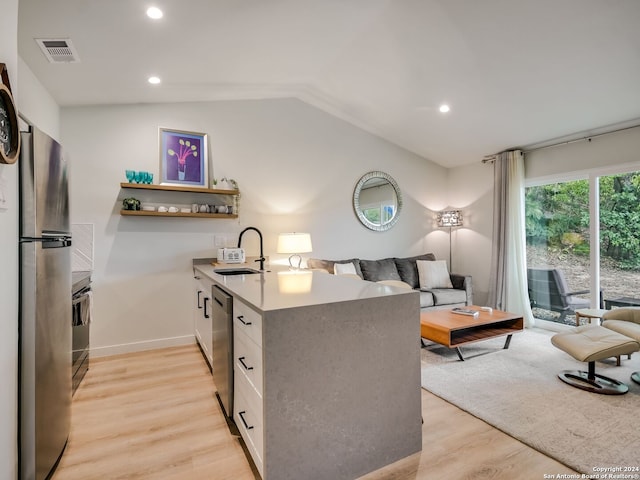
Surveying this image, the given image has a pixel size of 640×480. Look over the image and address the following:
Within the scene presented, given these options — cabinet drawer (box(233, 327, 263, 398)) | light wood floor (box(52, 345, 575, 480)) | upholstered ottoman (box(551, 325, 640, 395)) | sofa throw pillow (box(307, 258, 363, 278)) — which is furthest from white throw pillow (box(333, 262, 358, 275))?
cabinet drawer (box(233, 327, 263, 398))

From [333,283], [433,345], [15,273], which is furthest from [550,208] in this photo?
[15,273]

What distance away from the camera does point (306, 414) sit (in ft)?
4.78

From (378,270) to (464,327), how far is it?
164 centimetres

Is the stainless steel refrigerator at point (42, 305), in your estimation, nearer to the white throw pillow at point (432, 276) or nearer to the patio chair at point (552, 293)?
the white throw pillow at point (432, 276)

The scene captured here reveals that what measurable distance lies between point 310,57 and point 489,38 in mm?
1621

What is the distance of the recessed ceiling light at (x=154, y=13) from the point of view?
2.13 m

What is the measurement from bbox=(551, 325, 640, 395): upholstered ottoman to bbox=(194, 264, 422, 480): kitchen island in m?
1.59

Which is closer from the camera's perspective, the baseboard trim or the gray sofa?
the baseboard trim

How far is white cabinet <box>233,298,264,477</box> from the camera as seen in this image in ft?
4.79

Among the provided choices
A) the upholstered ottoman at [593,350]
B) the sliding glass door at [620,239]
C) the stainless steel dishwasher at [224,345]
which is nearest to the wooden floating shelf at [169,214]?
the stainless steel dishwasher at [224,345]

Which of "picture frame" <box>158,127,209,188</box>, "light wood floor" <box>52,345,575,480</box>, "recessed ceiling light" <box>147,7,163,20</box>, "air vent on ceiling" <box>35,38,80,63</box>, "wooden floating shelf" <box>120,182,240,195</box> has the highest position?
"recessed ceiling light" <box>147,7,163,20</box>

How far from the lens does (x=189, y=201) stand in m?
3.71

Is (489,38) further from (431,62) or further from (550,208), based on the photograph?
(550,208)

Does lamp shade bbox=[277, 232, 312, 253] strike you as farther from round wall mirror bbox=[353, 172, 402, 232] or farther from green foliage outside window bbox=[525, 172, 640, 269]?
green foliage outside window bbox=[525, 172, 640, 269]
